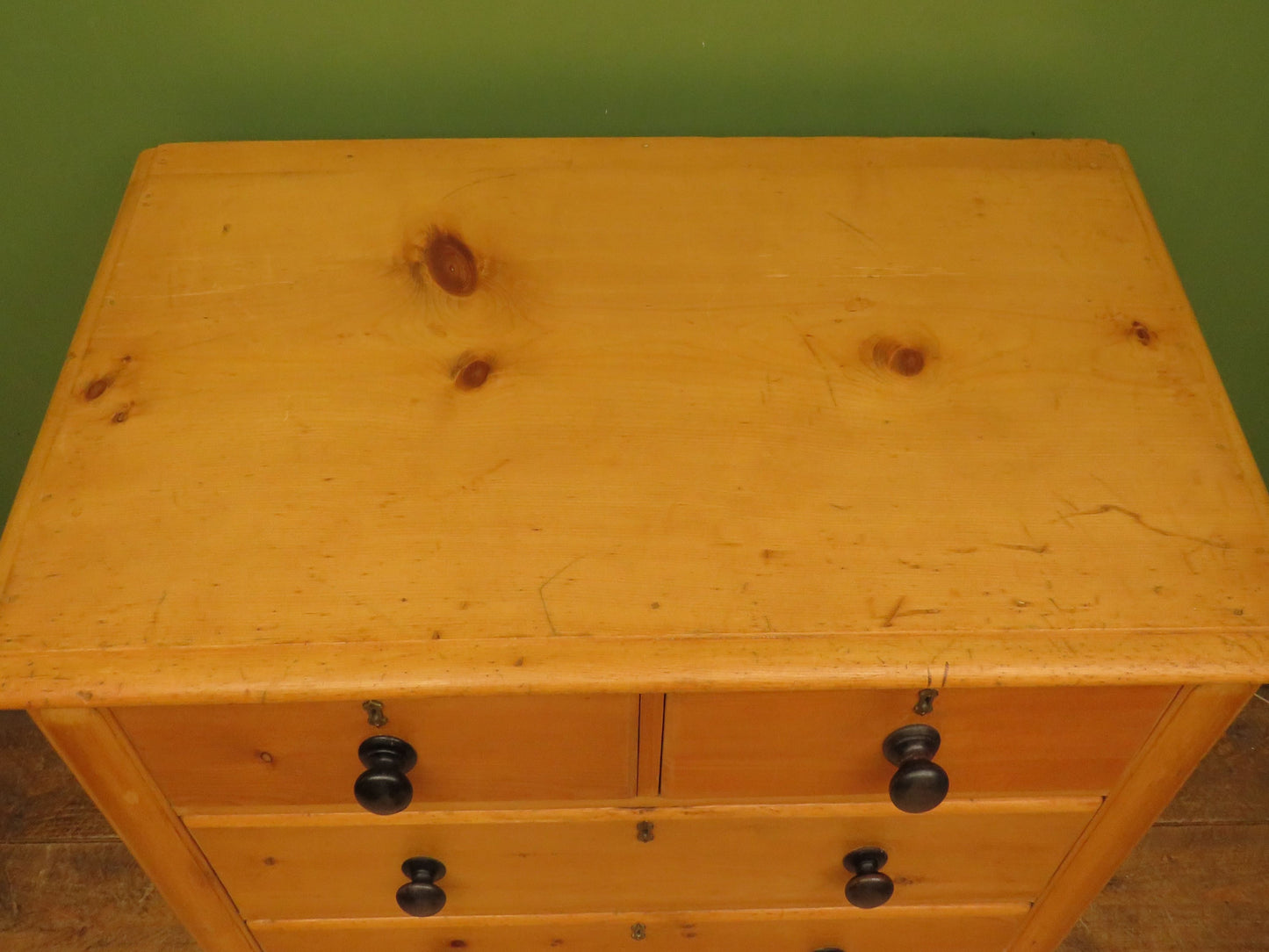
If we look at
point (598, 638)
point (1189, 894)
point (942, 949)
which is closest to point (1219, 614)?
point (598, 638)

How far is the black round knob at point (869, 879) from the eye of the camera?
0.92 meters

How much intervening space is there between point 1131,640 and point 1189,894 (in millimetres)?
1020

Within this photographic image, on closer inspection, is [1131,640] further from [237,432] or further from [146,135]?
[146,135]

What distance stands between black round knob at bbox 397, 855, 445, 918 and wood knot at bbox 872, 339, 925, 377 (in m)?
0.61

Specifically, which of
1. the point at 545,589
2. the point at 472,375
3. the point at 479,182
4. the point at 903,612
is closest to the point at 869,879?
the point at 903,612

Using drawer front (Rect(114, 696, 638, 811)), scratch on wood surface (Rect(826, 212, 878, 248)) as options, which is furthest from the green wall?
drawer front (Rect(114, 696, 638, 811))

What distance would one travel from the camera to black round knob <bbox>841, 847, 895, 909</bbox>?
0.92 meters

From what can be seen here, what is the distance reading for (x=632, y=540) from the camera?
732 mm

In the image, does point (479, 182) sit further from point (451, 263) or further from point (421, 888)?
point (421, 888)

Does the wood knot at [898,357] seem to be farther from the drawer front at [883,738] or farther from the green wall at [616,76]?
the green wall at [616,76]

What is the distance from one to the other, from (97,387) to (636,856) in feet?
2.06

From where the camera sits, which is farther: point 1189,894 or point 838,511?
point 1189,894

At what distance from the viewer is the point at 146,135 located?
43.7 inches

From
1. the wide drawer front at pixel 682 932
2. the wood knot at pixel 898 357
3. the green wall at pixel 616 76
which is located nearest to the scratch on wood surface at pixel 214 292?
the green wall at pixel 616 76
